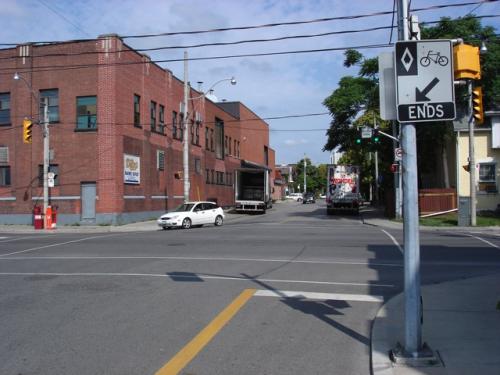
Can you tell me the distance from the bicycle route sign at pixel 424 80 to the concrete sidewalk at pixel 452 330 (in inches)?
96.8

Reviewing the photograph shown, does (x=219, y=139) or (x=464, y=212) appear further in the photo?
(x=219, y=139)

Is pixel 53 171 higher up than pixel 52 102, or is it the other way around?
pixel 52 102

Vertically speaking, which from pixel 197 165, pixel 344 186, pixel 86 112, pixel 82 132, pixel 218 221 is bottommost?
pixel 218 221

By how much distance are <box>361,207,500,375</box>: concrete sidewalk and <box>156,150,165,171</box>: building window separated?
98.8ft

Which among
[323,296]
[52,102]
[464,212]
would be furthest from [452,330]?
[52,102]

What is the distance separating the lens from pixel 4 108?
3397cm

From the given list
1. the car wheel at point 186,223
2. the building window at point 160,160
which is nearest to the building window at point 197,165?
the building window at point 160,160

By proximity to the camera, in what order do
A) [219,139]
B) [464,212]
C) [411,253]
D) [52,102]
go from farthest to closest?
[219,139] → [52,102] → [464,212] → [411,253]

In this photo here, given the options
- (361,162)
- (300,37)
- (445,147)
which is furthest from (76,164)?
(361,162)

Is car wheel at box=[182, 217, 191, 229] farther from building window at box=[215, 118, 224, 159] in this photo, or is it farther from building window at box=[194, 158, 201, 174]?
building window at box=[215, 118, 224, 159]

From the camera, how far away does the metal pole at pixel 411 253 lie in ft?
17.6

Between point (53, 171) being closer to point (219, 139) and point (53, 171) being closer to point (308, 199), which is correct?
point (219, 139)

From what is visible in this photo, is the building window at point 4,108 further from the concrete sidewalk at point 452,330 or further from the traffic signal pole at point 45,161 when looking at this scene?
the concrete sidewalk at point 452,330

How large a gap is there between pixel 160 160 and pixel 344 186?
14569 millimetres
